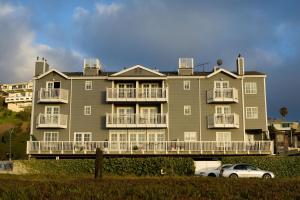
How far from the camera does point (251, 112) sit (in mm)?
47188

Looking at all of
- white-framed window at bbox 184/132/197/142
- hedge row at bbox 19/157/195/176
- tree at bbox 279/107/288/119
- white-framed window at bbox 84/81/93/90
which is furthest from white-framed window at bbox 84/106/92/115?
tree at bbox 279/107/288/119

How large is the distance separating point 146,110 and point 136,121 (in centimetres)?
252

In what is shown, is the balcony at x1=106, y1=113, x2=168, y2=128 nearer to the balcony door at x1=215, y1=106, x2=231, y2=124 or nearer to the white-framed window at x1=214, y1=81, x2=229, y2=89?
the balcony door at x1=215, y1=106, x2=231, y2=124

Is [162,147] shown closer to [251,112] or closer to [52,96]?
[251,112]

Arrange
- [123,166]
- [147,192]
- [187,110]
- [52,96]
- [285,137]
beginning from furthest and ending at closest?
[285,137] → [187,110] → [52,96] → [123,166] → [147,192]

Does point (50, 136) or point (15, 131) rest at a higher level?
point (15, 131)

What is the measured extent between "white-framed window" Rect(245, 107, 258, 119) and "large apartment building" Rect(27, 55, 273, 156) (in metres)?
0.10

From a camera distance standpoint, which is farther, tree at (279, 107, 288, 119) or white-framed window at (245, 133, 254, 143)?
tree at (279, 107, 288, 119)

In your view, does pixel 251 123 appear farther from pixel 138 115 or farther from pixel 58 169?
pixel 58 169

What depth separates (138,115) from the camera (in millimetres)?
45250

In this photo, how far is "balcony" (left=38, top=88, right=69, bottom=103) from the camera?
46.3 meters

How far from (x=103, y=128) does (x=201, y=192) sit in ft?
103

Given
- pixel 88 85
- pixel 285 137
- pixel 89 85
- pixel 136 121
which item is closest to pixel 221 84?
pixel 136 121

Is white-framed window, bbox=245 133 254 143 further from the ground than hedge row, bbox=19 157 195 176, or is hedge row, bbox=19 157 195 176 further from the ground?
white-framed window, bbox=245 133 254 143
